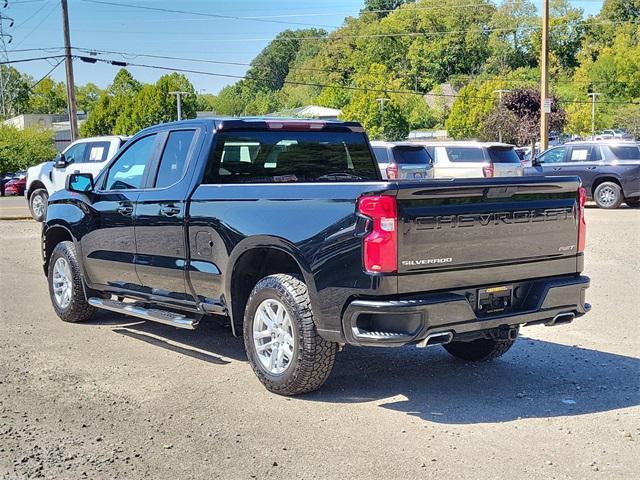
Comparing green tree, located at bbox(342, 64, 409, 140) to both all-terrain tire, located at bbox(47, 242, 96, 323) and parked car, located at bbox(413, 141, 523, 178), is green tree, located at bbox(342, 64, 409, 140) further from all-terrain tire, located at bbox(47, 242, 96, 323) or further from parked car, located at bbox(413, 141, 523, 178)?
all-terrain tire, located at bbox(47, 242, 96, 323)

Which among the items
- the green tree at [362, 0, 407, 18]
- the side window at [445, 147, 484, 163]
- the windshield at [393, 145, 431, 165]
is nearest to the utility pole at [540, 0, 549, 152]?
the side window at [445, 147, 484, 163]

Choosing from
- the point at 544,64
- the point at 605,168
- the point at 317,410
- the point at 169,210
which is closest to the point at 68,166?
the point at 169,210

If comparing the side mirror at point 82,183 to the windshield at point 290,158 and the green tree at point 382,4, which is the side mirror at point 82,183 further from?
the green tree at point 382,4

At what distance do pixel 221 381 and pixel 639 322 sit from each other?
4288mm

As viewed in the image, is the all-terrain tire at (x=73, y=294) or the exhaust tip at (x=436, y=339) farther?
the all-terrain tire at (x=73, y=294)

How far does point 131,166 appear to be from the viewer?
722 cm

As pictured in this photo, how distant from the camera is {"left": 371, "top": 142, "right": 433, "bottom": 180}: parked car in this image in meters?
19.5

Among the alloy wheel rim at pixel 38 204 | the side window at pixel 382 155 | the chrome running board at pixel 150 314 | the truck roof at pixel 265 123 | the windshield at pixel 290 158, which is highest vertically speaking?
the truck roof at pixel 265 123

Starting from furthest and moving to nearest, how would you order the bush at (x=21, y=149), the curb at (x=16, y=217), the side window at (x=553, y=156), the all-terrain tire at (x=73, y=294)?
1. the bush at (x=21, y=149)
2. the side window at (x=553, y=156)
3. the curb at (x=16, y=217)
4. the all-terrain tire at (x=73, y=294)

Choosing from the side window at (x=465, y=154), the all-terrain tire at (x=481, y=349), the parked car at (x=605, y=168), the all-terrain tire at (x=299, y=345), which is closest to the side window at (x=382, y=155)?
the side window at (x=465, y=154)

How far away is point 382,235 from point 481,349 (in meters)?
Result: 2.10

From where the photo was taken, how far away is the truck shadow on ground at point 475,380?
516cm

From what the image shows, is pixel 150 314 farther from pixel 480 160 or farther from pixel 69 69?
pixel 69 69

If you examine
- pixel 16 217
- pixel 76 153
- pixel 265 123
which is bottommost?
pixel 16 217
